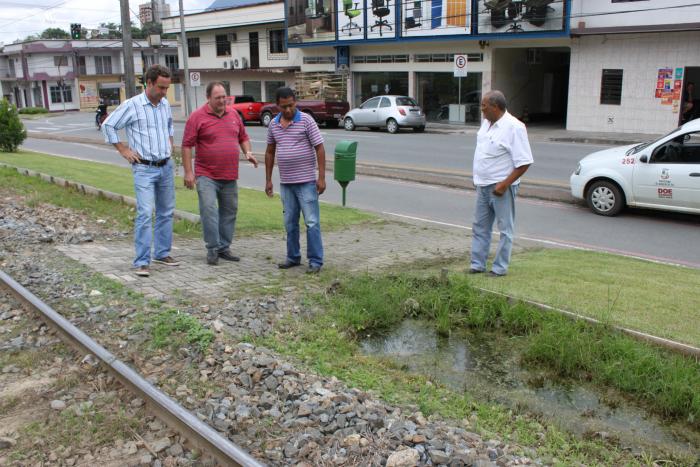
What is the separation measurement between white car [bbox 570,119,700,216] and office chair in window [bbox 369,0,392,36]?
24.5 metres

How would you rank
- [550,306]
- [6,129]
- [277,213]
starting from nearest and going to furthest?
[550,306] → [277,213] → [6,129]

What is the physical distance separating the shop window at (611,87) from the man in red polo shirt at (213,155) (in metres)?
22.5

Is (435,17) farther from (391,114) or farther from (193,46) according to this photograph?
(193,46)

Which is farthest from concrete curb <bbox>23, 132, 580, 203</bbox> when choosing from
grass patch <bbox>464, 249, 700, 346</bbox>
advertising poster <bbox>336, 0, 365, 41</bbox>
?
advertising poster <bbox>336, 0, 365, 41</bbox>

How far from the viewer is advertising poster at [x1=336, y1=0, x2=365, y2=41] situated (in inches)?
1415

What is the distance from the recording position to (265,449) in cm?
382

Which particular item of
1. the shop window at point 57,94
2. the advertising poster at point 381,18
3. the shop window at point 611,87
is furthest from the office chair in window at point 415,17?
the shop window at point 57,94

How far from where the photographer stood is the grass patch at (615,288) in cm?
563

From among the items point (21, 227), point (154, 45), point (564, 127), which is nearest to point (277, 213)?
point (21, 227)

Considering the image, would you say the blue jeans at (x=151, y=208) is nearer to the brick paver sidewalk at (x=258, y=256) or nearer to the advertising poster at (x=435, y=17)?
the brick paver sidewalk at (x=258, y=256)

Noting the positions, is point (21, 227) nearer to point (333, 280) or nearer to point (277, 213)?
point (277, 213)

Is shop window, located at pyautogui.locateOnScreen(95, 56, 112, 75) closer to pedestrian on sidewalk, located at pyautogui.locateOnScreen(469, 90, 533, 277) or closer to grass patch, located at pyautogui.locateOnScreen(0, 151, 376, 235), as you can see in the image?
grass patch, located at pyautogui.locateOnScreen(0, 151, 376, 235)

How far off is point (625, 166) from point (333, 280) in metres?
6.63

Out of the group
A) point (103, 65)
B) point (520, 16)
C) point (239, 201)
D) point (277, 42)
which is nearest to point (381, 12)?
point (520, 16)
